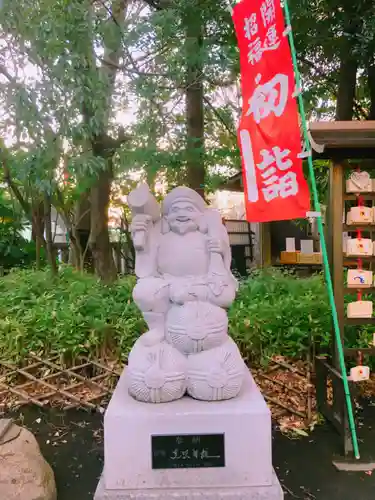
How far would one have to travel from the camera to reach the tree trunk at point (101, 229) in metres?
6.38

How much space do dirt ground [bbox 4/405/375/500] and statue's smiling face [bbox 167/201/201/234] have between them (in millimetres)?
1878

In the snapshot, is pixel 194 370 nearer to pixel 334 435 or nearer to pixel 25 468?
pixel 25 468

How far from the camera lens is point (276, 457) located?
348 centimetres

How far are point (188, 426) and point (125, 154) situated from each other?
3122 mm

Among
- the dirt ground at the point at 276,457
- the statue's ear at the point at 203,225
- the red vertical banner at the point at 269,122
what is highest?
the red vertical banner at the point at 269,122

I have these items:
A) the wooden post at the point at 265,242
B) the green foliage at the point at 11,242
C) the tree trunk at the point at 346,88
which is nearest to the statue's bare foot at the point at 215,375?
the tree trunk at the point at 346,88

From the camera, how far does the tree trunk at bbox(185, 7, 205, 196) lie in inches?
171

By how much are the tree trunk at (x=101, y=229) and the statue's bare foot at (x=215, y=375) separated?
3.84 m

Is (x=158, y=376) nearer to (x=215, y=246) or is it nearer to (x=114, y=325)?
(x=215, y=246)

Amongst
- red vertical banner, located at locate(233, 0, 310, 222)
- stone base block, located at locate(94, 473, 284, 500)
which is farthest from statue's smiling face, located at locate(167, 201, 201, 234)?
stone base block, located at locate(94, 473, 284, 500)

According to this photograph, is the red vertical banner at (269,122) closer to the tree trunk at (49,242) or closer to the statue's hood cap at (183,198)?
the statue's hood cap at (183,198)

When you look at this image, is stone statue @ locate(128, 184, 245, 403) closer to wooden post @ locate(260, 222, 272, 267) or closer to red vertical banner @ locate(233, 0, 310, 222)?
red vertical banner @ locate(233, 0, 310, 222)

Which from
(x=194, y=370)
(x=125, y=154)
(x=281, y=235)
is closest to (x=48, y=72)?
(x=125, y=154)

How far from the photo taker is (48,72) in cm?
379
